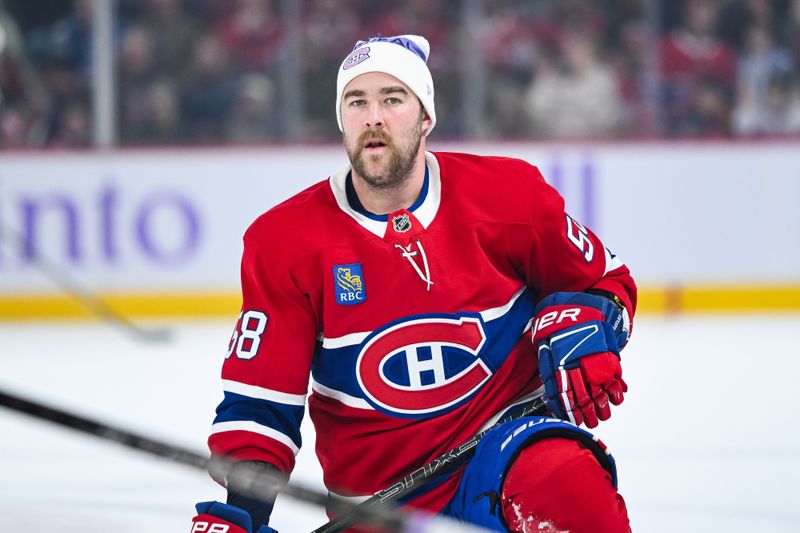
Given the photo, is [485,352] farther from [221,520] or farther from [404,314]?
[221,520]

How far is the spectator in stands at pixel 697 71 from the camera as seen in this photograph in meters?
6.25

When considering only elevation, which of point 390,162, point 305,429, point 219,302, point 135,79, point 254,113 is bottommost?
point 219,302

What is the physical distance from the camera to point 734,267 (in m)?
6.11

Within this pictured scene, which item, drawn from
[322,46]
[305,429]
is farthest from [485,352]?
[322,46]

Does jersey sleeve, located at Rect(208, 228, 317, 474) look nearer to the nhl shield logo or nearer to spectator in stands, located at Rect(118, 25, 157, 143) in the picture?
the nhl shield logo

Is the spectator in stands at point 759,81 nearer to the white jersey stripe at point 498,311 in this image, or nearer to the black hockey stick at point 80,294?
the black hockey stick at point 80,294

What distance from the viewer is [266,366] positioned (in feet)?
6.42

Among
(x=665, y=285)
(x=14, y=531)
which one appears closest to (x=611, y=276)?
(x=14, y=531)

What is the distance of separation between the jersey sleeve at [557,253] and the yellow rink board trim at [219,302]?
3.99 meters

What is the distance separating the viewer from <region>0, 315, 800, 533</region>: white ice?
2.77m

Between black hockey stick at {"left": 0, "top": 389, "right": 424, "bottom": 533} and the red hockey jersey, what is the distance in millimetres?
284

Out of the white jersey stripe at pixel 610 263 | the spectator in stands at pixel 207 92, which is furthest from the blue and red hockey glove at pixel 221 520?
the spectator in stands at pixel 207 92

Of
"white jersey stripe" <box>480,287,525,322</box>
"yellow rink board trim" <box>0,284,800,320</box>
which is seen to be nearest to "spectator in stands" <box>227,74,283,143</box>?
"yellow rink board trim" <box>0,284,800,320</box>

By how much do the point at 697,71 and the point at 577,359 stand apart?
4533 millimetres
